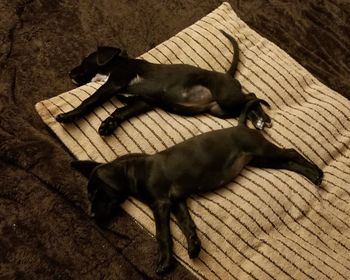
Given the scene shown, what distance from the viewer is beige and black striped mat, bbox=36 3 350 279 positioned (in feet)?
4.66

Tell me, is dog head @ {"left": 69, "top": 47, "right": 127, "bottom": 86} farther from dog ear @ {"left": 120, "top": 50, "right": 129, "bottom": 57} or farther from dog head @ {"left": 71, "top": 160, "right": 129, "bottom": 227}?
dog head @ {"left": 71, "top": 160, "right": 129, "bottom": 227}

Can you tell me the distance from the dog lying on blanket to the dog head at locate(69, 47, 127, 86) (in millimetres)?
483

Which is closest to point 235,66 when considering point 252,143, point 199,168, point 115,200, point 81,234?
point 252,143

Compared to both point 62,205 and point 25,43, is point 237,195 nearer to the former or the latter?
point 62,205

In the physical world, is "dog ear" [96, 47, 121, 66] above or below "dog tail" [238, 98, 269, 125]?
Answer: below

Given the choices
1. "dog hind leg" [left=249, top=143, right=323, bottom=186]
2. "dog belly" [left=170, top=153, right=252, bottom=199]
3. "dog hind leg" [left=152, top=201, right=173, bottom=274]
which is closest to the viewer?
"dog hind leg" [left=152, top=201, right=173, bottom=274]

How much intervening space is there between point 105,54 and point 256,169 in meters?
0.72

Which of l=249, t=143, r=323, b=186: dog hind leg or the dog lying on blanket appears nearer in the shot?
the dog lying on blanket

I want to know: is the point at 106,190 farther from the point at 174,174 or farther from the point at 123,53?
the point at 123,53

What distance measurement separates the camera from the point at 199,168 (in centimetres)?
153

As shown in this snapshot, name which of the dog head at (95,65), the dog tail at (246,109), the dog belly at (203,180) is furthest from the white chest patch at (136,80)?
the dog belly at (203,180)

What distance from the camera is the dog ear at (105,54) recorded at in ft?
6.17

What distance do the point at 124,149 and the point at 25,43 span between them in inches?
28.1

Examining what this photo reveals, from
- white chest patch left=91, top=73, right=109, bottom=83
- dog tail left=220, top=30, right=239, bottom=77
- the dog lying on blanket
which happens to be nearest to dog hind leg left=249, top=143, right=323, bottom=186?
the dog lying on blanket
